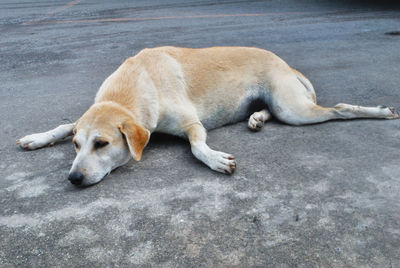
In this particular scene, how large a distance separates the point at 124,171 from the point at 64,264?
119 centimetres

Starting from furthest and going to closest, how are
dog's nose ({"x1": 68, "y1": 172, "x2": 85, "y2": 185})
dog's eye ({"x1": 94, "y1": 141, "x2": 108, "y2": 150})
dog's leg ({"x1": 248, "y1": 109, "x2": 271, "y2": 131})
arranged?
dog's leg ({"x1": 248, "y1": 109, "x2": 271, "y2": 131}) < dog's eye ({"x1": 94, "y1": 141, "x2": 108, "y2": 150}) < dog's nose ({"x1": 68, "y1": 172, "x2": 85, "y2": 185})

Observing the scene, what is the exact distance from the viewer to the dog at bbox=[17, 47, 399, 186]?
130 inches

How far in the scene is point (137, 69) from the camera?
402cm

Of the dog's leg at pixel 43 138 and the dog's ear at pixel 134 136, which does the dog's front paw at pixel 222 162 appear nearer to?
the dog's ear at pixel 134 136

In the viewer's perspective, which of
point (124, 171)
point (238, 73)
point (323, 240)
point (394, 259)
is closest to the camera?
point (394, 259)

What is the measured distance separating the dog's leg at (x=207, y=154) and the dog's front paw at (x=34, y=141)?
1.42m

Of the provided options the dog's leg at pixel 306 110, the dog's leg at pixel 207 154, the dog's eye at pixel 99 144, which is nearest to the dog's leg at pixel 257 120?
the dog's leg at pixel 306 110

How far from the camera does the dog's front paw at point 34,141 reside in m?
3.89

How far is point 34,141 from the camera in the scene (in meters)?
3.90

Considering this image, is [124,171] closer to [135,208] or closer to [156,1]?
[135,208]

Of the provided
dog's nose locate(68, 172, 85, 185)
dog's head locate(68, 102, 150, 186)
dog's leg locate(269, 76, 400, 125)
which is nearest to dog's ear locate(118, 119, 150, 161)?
dog's head locate(68, 102, 150, 186)

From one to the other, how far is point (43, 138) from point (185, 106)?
1.46m

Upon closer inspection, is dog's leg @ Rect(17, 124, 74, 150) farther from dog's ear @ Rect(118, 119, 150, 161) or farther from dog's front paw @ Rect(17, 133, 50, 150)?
dog's ear @ Rect(118, 119, 150, 161)

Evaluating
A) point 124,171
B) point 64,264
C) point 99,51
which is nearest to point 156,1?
point 99,51
